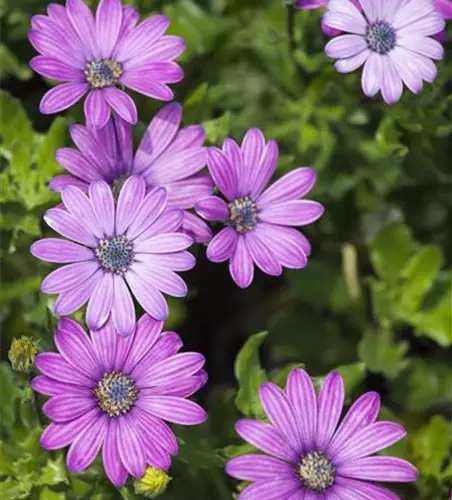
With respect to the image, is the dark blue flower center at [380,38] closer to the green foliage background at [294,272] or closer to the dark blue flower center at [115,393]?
the green foliage background at [294,272]

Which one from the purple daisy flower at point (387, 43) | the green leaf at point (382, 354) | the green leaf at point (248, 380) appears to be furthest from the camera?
the green leaf at point (382, 354)

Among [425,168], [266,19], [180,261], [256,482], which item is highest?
[266,19]

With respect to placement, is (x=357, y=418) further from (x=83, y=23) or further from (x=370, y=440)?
(x=83, y=23)

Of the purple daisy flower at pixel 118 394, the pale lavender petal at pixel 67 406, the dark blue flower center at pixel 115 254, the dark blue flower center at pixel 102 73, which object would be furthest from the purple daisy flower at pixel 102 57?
the pale lavender petal at pixel 67 406

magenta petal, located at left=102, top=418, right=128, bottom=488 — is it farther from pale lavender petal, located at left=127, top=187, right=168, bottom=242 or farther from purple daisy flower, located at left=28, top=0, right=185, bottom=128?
purple daisy flower, located at left=28, top=0, right=185, bottom=128

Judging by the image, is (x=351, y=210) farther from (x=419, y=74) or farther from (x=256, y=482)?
(x=256, y=482)

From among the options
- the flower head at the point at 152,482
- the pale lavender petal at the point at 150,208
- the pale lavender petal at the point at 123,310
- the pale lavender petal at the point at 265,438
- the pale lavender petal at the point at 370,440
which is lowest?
the flower head at the point at 152,482

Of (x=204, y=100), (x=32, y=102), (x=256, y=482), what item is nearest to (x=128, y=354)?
(x=256, y=482)
